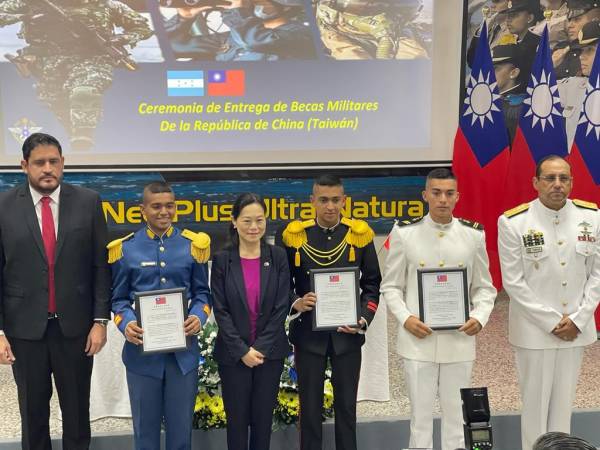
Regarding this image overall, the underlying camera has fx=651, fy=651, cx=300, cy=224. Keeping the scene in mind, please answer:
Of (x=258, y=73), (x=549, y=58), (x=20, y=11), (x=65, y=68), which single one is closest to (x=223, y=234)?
(x=258, y=73)

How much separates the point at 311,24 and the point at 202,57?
1.01 meters

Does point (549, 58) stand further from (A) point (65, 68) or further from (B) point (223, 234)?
(A) point (65, 68)

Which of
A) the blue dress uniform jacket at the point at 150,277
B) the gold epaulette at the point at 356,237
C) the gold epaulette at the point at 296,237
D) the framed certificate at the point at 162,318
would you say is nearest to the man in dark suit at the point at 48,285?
the blue dress uniform jacket at the point at 150,277

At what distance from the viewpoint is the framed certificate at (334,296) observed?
2.80 m

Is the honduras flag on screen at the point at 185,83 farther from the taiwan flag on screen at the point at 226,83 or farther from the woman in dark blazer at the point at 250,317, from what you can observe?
the woman in dark blazer at the point at 250,317

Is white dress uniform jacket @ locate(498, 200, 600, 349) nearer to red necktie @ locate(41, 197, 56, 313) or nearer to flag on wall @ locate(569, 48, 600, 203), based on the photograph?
red necktie @ locate(41, 197, 56, 313)

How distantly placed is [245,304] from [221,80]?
3506 mm

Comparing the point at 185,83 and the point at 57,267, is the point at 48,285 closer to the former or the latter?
the point at 57,267

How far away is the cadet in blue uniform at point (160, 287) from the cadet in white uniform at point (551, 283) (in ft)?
4.67

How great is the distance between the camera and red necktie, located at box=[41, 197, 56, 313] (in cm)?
→ 272

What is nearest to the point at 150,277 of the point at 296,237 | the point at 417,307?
the point at 296,237

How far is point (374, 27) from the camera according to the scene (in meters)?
5.82

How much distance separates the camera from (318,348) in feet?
9.39

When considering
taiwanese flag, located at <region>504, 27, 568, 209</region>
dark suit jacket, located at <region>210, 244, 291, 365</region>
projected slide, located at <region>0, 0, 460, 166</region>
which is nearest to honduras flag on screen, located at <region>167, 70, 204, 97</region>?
Result: projected slide, located at <region>0, 0, 460, 166</region>
